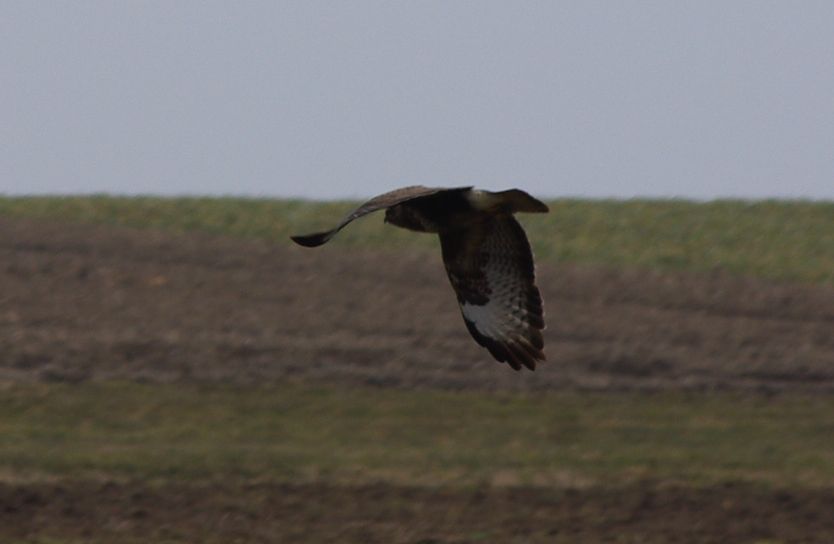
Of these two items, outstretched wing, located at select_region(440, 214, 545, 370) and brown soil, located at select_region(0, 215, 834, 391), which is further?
brown soil, located at select_region(0, 215, 834, 391)

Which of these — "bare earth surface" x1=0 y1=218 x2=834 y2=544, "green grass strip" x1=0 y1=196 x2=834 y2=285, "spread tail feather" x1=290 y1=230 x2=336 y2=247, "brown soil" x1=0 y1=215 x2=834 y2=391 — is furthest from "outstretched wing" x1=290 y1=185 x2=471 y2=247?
"green grass strip" x1=0 y1=196 x2=834 y2=285

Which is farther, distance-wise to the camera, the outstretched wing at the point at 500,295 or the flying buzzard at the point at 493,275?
the outstretched wing at the point at 500,295

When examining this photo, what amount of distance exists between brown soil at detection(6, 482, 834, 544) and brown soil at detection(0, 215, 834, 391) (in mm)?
5099

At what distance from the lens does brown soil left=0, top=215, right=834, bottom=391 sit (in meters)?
20.4

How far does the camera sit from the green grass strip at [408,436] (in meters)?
15.6

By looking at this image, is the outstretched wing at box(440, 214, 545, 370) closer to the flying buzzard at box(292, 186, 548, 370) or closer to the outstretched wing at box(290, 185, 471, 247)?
the flying buzzard at box(292, 186, 548, 370)

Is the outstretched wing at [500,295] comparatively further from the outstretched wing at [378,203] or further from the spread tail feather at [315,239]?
the spread tail feather at [315,239]

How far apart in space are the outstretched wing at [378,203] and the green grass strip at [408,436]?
7.19 meters

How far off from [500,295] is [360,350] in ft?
38.8

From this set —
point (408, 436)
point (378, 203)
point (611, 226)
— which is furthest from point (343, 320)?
point (378, 203)

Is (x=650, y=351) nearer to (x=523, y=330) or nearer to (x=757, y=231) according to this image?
(x=757, y=231)

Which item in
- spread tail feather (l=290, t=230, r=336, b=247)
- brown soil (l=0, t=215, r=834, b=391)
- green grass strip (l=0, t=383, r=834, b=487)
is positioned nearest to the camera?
spread tail feather (l=290, t=230, r=336, b=247)

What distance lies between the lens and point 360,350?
2109 cm

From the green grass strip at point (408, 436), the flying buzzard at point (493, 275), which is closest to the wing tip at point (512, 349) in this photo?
the flying buzzard at point (493, 275)
